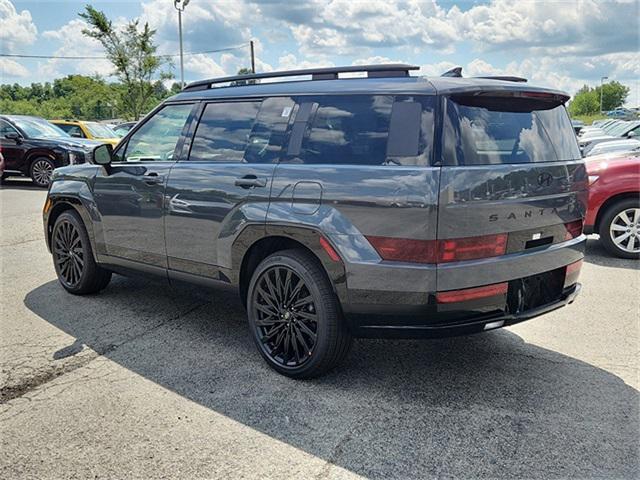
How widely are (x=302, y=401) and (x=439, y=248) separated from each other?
122cm

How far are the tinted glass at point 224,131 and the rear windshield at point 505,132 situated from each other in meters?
1.50

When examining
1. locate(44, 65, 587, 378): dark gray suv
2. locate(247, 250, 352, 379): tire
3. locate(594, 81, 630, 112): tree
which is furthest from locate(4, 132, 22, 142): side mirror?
locate(594, 81, 630, 112): tree

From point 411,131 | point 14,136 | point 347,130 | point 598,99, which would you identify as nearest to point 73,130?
point 14,136

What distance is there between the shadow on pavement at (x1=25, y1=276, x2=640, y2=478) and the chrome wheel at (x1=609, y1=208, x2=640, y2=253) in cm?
320

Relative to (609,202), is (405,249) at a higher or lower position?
higher

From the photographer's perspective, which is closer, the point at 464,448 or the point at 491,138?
the point at 464,448

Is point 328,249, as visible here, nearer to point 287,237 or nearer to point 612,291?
point 287,237

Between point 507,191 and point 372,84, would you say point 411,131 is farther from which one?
point 507,191

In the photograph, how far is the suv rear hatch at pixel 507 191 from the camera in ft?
9.91

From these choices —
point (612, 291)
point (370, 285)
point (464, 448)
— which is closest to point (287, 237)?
point (370, 285)

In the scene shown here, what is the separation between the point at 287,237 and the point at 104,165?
2227 millimetres

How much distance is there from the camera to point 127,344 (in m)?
4.22

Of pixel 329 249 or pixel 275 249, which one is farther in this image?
pixel 275 249

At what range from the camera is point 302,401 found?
3344mm
